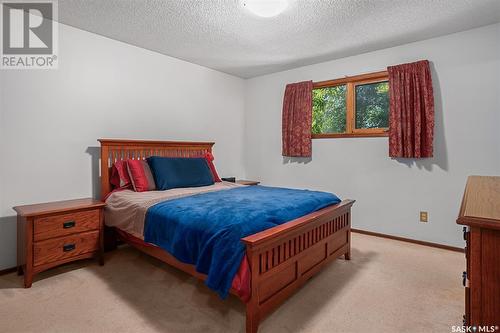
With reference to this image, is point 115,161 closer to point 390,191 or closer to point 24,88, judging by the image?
point 24,88

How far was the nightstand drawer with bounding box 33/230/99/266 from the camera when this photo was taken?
2281 mm

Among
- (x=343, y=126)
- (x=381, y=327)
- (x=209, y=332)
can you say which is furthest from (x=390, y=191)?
(x=209, y=332)

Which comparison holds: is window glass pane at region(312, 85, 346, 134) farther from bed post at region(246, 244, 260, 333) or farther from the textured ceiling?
bed post at region(246, 244, 260, 333)

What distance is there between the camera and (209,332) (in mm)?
1667

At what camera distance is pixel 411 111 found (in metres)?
3.21

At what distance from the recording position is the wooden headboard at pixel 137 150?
303cm

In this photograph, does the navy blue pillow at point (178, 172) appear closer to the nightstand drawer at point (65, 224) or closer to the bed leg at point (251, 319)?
the nightstand drawer at point (65, 224)

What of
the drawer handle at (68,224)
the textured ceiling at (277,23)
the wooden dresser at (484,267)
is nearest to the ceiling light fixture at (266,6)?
the textured ceiling at (277,23)

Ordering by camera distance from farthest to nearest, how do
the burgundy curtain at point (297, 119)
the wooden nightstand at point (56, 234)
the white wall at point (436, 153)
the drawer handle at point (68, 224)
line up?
the burgundy curtain at point (297, 119), the white wall at point (436, 153), the drawer handle at point (68, 224), the wooden nightstand at point (56, 234)

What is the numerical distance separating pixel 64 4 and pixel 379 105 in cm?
357

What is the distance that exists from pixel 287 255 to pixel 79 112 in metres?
2.62

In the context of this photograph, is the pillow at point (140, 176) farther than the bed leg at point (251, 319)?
Yes

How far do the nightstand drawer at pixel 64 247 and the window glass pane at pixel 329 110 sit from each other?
3.17 m

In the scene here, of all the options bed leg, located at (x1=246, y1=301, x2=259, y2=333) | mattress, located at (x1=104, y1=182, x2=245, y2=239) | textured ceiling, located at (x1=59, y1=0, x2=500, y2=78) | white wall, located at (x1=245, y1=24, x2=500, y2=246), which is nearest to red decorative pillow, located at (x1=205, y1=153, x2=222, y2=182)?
mattress, located at (x1=104, y1=182, x2=245, y2=239)
